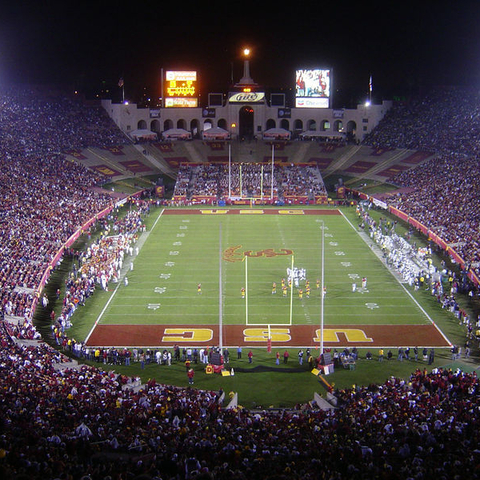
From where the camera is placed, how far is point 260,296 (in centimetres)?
3472

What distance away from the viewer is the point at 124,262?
41.2m

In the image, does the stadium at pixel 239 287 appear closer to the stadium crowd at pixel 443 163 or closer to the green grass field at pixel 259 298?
the green grass field at pixel 259 298

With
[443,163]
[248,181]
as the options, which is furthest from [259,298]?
[443,163]

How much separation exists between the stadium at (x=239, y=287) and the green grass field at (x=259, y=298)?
0.14 m

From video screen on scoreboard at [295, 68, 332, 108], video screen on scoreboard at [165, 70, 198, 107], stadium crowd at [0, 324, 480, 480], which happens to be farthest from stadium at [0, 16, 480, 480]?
video screen on scoreboard at [295, 68, 332, 108]

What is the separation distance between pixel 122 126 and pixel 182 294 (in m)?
48.3

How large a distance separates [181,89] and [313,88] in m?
15.4

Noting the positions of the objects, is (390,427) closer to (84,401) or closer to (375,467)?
(375,467)

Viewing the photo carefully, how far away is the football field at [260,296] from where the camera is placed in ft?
97.4

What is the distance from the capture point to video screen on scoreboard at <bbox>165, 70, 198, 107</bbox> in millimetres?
79312

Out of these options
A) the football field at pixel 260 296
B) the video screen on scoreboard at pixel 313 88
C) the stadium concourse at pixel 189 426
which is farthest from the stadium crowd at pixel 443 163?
the stadium concourse at pixel 189 426

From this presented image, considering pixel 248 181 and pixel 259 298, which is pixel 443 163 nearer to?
pixel 248 181

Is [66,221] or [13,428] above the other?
[66,221]

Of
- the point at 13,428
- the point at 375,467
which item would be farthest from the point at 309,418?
the point at 13,428
